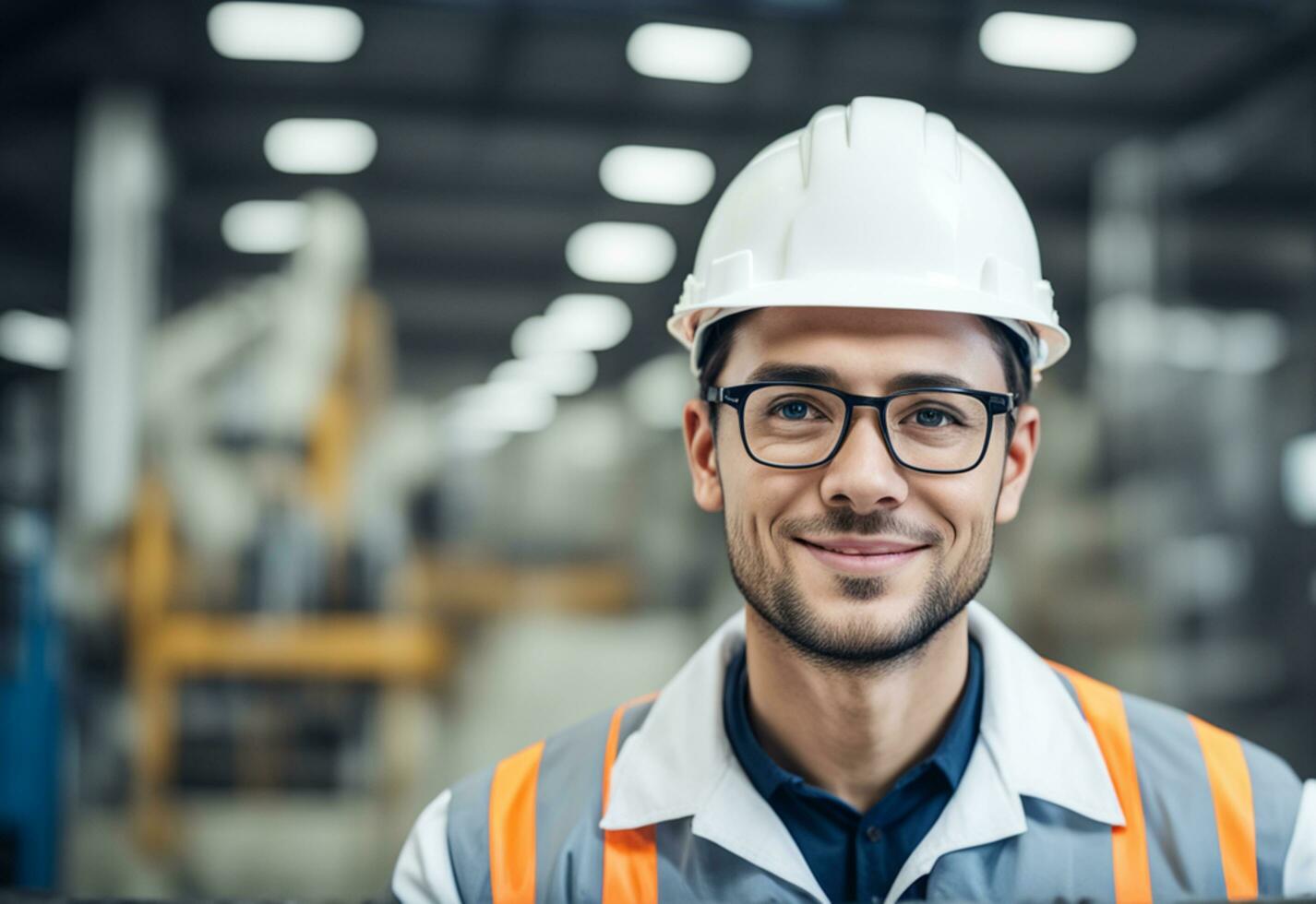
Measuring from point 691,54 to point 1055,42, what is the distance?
164cm

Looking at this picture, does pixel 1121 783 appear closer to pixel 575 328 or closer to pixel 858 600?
pixel 858 600

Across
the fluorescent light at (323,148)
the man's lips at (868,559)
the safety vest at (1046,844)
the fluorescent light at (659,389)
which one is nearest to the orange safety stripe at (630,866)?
the safety vest at (1046,844)

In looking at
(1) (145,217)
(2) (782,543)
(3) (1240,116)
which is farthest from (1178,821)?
(3) (1240,116)

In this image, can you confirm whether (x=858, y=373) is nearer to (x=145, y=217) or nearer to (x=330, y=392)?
(x=330, y=392)

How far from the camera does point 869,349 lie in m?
1.45

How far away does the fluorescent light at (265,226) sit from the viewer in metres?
4.64

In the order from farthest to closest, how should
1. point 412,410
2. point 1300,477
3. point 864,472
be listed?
1. point 1300,477
2. point 412,410
3. point 864,472

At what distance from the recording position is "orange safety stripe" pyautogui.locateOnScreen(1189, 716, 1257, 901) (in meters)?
1.46

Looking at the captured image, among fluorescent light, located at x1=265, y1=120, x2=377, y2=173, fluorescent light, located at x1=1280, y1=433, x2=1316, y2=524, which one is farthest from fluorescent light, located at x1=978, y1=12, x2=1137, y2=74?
fluorescent light, located at x1=265, y1=120, x2=377, y2=173

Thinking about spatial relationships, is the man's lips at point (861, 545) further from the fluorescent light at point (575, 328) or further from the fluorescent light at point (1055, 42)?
the fluorescent light at point (1055, 42)

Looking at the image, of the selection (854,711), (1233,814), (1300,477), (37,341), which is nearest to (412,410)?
(37,341)

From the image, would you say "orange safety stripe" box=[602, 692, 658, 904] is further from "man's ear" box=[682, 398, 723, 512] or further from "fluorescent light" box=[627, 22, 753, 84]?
"fluorescent light" box=[627, 22, 753, 84]

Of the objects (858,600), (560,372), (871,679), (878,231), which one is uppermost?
(560,372)

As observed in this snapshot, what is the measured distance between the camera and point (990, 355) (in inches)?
60.3
